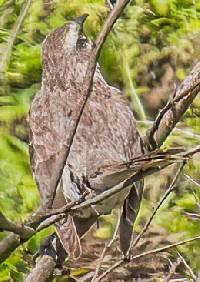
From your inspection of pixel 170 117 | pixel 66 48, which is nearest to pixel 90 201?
pixel 170 117

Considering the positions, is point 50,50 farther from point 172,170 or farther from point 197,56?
point 197,56

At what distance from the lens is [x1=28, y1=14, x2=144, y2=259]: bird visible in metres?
2.66

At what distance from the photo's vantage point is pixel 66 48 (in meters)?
3.17

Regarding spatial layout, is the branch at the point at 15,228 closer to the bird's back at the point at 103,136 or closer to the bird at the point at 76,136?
the bird at the point at 76,136

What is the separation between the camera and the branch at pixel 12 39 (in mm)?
3895

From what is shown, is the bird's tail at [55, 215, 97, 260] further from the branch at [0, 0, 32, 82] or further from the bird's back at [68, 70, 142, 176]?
the branch at [0, 0, 32, 82]

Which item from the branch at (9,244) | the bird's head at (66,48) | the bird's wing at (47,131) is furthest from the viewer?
the bird's head at (66,48)

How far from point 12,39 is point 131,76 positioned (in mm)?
587

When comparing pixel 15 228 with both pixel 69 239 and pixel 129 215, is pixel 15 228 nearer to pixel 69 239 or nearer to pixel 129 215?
pixel 69 239

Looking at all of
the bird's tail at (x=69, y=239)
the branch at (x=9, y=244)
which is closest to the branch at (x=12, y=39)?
the bird's tail at (x=69, y=239)

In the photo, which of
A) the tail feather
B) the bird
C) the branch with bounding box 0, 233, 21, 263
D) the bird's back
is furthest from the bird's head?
the branch with bounding box 0, 233, 21, 263

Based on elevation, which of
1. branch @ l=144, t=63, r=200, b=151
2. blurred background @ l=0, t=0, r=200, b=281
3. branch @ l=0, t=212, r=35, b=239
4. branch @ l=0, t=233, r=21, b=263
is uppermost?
branch @ l=0, t=212, r=35, b=239

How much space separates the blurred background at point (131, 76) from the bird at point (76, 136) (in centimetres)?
48

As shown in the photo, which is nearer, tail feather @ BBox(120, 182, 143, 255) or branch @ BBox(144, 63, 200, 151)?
branch @ BBox(144, 63, 200, 151)
